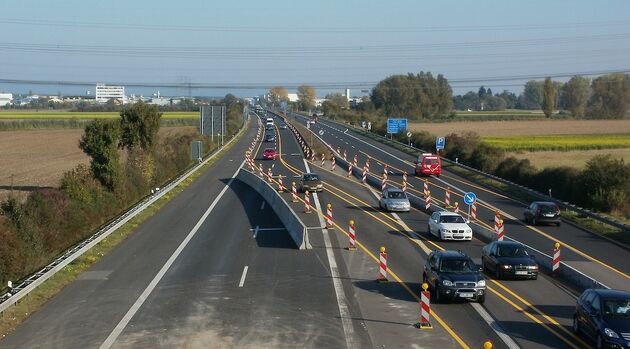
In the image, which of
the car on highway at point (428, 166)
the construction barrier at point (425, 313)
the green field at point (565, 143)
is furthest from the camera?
the green field at point (565, 143)

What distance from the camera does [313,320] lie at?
20375mm

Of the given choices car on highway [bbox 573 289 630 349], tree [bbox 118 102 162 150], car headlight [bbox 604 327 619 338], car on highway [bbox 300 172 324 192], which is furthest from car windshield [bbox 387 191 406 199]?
tree [bbox 118 102 162 150]

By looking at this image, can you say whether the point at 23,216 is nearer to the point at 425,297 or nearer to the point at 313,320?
the point at 313,320

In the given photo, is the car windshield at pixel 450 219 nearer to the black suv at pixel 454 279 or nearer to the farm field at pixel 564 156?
the black suv at pixel 454 279

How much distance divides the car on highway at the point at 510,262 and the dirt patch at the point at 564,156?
1726 inches

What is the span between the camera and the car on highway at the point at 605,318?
17016 millimetres

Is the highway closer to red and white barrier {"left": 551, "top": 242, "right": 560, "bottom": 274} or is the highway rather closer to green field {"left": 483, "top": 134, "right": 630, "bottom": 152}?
red and white barrier {"left": 551, "top": 242, "right": 560, "bottom": 274}

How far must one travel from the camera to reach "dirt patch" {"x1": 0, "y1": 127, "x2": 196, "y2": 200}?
61.3 meters

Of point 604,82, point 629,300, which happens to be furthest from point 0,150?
point 604,82

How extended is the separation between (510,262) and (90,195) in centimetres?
2305

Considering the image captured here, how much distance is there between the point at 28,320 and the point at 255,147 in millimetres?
77955

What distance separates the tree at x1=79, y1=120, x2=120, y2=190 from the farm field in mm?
36708

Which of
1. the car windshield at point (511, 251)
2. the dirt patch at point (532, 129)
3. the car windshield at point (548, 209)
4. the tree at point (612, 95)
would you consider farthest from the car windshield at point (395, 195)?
the tree at point (612, 95)

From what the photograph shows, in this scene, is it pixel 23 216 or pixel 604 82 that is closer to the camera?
pixel 23 216
